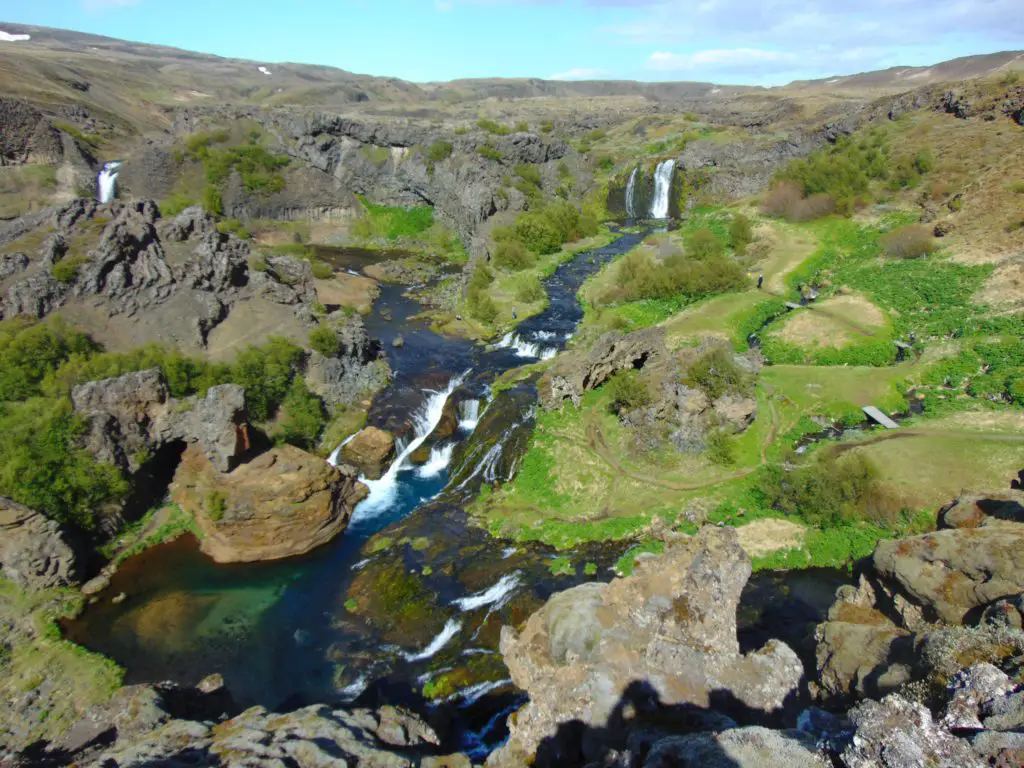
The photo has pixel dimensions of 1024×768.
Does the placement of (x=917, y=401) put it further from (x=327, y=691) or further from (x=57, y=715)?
(x=57, y=715)

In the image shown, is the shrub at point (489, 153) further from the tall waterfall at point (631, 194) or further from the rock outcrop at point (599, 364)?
the rock outcrop at point (599, 364)

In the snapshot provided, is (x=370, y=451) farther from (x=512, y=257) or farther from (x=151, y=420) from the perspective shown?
(x=512, y=257)

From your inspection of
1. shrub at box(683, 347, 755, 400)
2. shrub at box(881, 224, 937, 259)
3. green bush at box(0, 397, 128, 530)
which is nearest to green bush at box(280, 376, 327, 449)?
green bush at box(0, 397, 128, 530)

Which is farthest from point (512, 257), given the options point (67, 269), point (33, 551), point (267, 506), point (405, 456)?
point (33, 551)

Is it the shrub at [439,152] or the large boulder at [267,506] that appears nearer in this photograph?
the large boulder at [267,506]

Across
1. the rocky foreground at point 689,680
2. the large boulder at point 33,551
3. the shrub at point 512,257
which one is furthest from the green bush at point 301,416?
the shrub at point 512,257

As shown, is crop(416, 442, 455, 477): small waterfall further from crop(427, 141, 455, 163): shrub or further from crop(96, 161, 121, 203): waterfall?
crop(96, 161, 121, 203): waterfall
